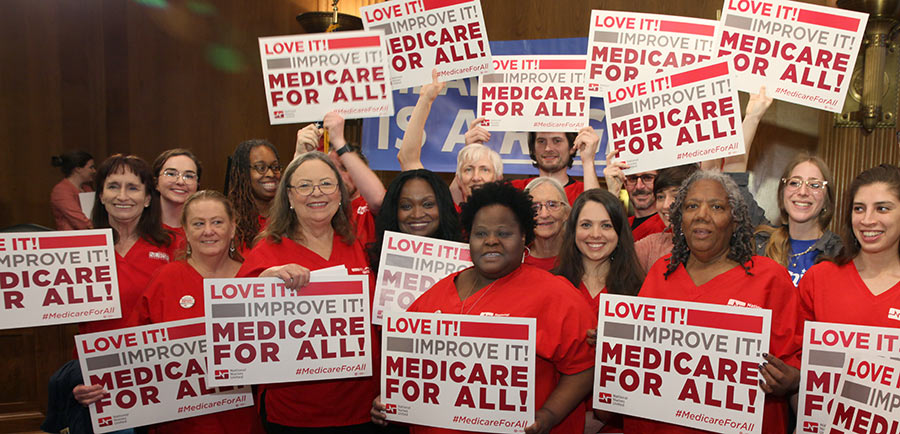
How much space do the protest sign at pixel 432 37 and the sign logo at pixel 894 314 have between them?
96.2 inches

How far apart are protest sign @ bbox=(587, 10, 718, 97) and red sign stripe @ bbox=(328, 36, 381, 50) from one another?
121 cm

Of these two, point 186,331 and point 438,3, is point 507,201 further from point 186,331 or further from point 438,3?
point 438,3

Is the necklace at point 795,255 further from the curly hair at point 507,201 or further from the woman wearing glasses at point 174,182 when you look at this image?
the woman wearing glasses at point 174,182

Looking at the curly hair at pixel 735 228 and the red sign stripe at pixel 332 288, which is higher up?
the curly hair at pixel 735 228

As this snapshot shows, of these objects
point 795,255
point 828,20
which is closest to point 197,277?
point 795,255

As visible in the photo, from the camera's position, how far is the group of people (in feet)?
7.70

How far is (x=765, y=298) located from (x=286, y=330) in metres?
1.73

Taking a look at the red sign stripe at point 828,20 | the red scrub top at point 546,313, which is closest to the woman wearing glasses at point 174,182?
the red scrub top at point 546,313

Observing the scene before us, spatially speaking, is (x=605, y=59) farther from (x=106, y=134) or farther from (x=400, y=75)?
(x=106, y=134)

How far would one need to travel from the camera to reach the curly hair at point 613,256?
2844 millimetres

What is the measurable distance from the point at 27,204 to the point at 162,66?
1.67 metres

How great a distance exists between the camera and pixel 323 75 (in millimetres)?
3803

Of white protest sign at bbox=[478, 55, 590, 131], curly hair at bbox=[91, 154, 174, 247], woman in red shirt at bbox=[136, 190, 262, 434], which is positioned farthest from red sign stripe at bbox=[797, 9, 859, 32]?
curly hair at bbox=[91, 154, 174, 247]

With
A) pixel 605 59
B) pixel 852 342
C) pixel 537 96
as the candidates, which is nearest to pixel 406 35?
pixel 537 96
